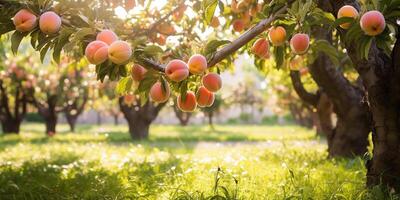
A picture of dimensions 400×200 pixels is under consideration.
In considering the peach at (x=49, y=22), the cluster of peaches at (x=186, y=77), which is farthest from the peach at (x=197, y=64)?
the peach at (x=49, y=22)

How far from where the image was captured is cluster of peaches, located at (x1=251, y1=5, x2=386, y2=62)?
250 cm

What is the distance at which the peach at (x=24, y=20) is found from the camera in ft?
8.85

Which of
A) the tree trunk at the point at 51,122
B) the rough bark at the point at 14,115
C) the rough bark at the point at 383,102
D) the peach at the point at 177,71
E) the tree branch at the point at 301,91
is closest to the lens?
the peach at the point at 177,71

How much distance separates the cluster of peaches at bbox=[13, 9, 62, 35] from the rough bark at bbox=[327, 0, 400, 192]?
6.95ft

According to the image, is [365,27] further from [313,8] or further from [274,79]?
[274,79]

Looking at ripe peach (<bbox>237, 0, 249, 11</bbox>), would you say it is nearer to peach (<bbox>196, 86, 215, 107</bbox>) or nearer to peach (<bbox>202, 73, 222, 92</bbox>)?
peach (<bbox>196, 86, 215, 107</bbox>)

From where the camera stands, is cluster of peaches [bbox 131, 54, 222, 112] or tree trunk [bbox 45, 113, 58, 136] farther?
tree trunk [bbox 45, 113, 58, 136]

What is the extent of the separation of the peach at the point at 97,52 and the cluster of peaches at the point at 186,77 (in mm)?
375

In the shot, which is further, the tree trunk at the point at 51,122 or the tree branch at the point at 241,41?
the tree trunk at the point at 51,122

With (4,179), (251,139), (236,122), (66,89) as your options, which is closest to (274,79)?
(251,139)

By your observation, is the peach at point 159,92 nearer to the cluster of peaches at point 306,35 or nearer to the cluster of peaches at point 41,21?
the cluster of peaches at point 41,21

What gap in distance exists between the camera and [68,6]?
3031 mm

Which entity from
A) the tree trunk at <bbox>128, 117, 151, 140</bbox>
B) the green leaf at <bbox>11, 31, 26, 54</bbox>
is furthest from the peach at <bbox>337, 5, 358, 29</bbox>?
the tree trunk at <bbox>128, 117, 151, 140</bbox>

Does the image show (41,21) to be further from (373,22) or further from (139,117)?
(139,117)
